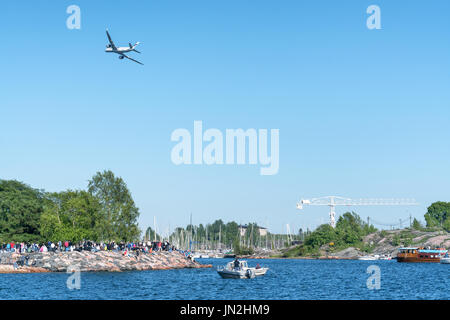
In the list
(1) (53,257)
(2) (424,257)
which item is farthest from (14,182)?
(2) (424,257)

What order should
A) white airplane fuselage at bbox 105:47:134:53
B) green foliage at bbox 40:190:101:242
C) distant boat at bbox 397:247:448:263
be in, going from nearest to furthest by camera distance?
white airplane fuselage at bbox 105:47:134:53 < green foliage at bbox 40:190:101:242 < distant boat at bbox 397:247:448:263

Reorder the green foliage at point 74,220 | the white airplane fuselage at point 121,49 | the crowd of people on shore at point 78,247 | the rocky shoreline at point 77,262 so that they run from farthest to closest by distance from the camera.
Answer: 1. the green foliage at point 74,220
2. the crowd of people on shore at point 78,247
3. the rocky shoreline at point 77,262
4. the white airplane fuselage at point 121,49

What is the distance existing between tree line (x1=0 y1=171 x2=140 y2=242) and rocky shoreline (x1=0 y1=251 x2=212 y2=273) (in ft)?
23.6

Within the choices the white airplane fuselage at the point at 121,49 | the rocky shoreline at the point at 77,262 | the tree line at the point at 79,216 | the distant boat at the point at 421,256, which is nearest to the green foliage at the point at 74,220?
the tree line at the point at 79,216

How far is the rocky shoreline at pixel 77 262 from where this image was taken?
90681mm

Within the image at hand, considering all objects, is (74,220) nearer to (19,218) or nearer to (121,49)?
(19,218)

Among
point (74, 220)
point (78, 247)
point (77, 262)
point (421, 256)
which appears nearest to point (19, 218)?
point (74, 220)

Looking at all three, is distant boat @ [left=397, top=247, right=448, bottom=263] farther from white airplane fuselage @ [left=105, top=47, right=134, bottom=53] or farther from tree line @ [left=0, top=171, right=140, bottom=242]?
white airplane fuselage @ [left=105, top=47, right=134, bottom=53]

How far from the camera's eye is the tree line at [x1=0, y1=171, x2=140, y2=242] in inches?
4279

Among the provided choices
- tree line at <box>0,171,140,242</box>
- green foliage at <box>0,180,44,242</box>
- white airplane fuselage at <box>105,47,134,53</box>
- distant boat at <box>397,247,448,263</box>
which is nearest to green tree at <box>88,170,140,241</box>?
tree line at <box>0,171,140,242</box>

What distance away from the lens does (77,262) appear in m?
96.9

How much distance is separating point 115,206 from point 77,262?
58.7ft

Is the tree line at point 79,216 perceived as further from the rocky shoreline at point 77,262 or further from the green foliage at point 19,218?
the rocky shoreline at point 77,262
